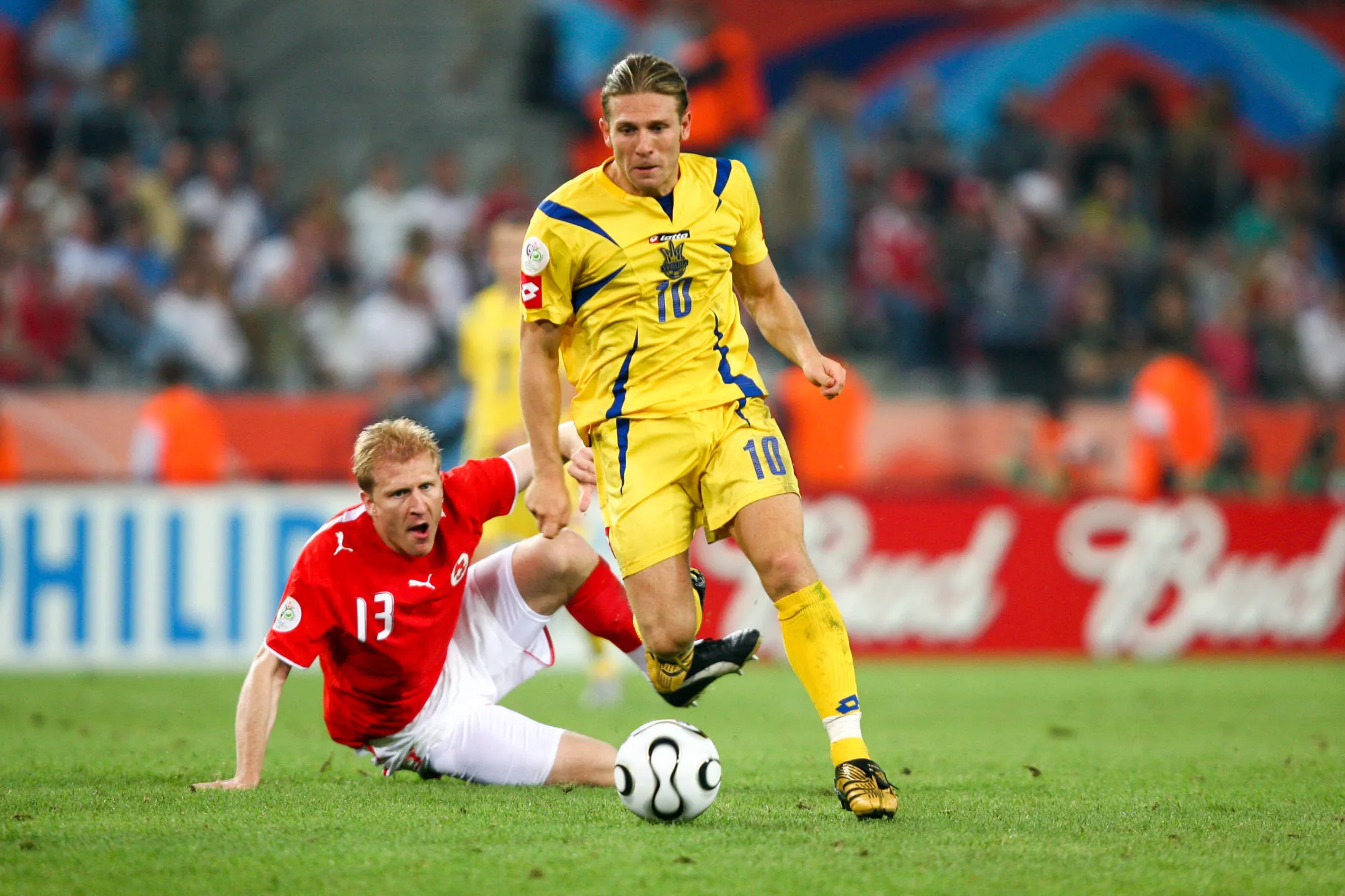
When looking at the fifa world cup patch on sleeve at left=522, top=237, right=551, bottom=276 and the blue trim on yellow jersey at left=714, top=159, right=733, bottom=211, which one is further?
the blue trim on yellow jersey at left=714, top=159, right=733, bottom=211

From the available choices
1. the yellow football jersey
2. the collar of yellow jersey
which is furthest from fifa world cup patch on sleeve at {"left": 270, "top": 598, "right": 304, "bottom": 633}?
the yellow football jersey

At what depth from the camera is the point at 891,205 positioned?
16.1 metres

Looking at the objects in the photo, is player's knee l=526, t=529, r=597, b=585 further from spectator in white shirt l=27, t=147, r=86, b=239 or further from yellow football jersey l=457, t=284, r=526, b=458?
spectator in white shirt l=27, t=147, r=86, b=239

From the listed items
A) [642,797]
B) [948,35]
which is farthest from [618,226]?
[948,35]

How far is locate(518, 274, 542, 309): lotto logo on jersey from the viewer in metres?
5.42

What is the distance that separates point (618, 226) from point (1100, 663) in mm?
8358

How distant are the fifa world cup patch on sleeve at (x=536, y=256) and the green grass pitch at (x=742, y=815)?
1.84m

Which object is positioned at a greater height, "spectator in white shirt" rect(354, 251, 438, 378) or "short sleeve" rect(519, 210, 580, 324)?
Answer: "spectator in white shirt" rect(354, 251, 438, 378)

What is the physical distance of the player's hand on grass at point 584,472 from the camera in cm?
561

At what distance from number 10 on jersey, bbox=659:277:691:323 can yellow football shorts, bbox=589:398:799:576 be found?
35 centimetres

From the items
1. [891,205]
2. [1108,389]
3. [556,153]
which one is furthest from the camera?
[556,153]

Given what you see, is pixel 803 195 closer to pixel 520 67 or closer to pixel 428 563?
pixel 520 67

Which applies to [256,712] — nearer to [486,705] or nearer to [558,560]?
[486,705]

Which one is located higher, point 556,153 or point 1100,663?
point 556,153
